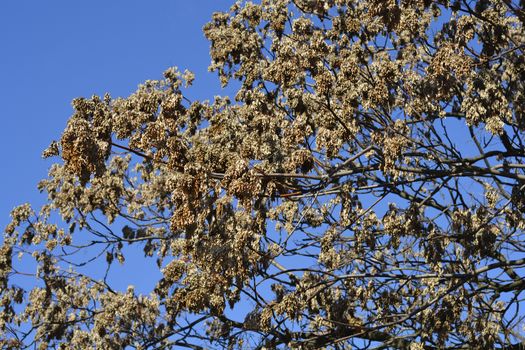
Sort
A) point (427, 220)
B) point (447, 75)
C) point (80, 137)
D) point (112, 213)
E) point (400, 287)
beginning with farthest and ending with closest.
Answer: point (112, 213) < point (400, 287) < point (427, 220) < point (447, 75) < point (80, 137)

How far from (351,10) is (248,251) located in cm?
441

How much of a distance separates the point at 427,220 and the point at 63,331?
7.32 metres

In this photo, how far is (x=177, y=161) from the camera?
9844 mm

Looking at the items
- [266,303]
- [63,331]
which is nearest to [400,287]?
[266,303]

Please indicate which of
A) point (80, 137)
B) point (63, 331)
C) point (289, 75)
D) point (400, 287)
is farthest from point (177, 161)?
point (63, 331)

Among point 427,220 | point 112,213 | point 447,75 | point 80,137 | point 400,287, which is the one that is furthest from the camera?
point 112,213

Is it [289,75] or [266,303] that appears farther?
[266,303]

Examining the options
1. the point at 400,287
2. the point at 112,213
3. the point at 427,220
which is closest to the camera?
the point at 427,220

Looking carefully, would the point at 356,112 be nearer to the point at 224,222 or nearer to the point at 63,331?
the point at 224,222

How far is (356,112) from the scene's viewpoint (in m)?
12.4

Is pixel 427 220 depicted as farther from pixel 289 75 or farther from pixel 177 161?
pixel 177 161

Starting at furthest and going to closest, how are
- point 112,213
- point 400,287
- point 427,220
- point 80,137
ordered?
point 112,213
point 400,287
point 427,220
point 80,137

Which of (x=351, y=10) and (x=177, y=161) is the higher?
(x=351, y=10)

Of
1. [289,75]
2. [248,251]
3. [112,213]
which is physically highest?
[112,213]
